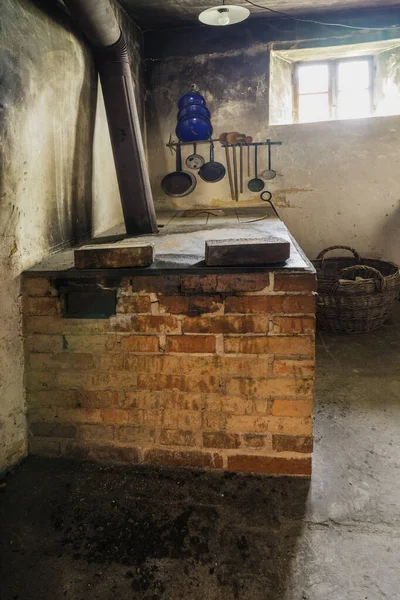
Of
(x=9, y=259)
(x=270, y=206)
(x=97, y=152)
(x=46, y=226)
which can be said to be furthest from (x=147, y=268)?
(x=270, y=206)

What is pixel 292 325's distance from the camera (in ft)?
5.78

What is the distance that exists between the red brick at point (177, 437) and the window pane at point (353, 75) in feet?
13.3

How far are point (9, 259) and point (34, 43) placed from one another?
110cm

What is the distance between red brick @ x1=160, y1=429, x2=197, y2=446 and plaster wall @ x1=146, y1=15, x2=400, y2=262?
9.94ft

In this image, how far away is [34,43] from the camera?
81.3 inches

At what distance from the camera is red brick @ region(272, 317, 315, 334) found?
1.75 m

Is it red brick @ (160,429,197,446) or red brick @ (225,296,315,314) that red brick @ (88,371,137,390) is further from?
red brick @ (225,296,315,314)

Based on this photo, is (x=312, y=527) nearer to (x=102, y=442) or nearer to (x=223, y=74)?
(x=102, y=442)

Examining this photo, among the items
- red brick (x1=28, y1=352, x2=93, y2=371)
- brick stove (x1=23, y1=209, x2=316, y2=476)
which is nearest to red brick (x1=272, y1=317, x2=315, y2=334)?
brick stove (x1=23, y1=209, x2=316, y2=476)

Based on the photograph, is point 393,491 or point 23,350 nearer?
point 393,491

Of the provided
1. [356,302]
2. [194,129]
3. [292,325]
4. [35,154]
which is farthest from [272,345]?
[194,129]

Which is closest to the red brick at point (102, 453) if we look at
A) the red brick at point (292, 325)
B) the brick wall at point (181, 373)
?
the brick wall at point (181, 373)

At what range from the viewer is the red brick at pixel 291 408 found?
1.81 m

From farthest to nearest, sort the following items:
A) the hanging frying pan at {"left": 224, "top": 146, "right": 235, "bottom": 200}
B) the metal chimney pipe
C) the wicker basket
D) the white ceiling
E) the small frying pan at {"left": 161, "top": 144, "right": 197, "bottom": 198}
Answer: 1. the small frying pan at {"left": 161, "top": 144, "right": 197, "bottom": 198}
2. the hanging frying pan at {"left": 224, "top": 146, "right": 235, "bottom": 200}
3. the white ceiling
4. the wicker basket
5. the metal chimney pipe
